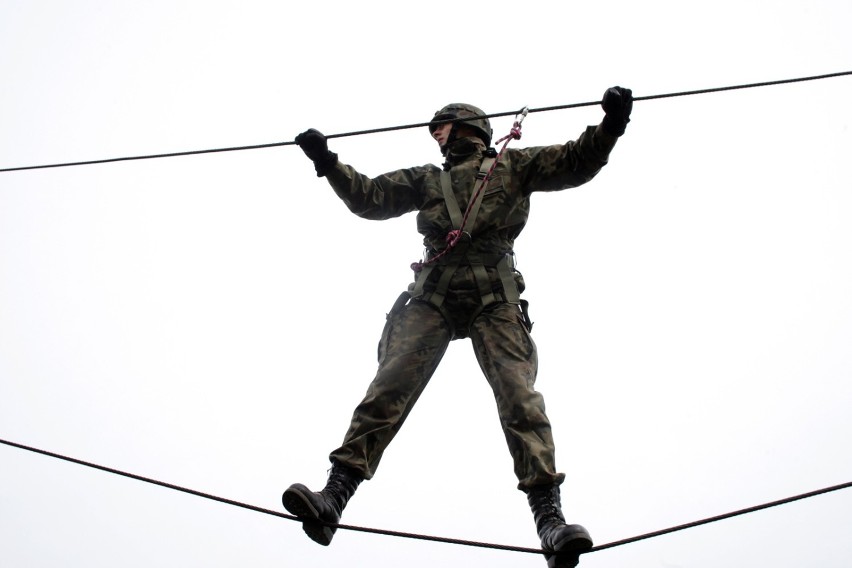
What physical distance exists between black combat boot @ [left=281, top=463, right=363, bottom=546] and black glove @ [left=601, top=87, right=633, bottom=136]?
7.51 ft

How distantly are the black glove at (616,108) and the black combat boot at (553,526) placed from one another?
1.94 m

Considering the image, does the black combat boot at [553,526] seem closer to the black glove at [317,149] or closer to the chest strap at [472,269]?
the chest strap at [472,269]

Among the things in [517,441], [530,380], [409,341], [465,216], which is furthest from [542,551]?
[465,216]

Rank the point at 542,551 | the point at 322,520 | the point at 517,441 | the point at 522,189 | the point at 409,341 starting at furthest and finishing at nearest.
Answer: the point at 522,189, the point at 409,341, the point at 517,441, the point at 322,520, the point at 542,551

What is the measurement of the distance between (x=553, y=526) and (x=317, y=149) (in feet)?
7.87

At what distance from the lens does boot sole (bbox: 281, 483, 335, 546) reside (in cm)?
402

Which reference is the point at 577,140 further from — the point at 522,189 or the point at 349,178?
the point at 349,178

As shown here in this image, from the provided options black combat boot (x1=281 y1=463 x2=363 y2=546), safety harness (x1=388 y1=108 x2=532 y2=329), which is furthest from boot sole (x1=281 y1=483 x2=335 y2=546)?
safety harness (x1=388 y1=108 x2=532 y2=329)

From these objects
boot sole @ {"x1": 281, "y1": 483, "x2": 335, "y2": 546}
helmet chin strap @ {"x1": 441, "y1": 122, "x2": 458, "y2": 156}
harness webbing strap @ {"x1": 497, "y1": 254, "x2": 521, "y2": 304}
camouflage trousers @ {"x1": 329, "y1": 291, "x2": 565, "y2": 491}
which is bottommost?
boot sole @ {"x1": 281, "y1": 483, "x2": 335, "y2": 546}

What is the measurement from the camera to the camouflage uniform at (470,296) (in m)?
4.56

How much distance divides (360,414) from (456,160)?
183cm

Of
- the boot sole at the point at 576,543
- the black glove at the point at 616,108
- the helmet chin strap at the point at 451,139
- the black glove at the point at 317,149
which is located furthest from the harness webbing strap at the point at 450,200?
the boot sole at the point at 576,543

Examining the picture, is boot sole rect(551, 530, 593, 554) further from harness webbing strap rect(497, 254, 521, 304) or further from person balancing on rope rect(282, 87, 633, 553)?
harness webbing strap rect(497, 254, 521, 304)

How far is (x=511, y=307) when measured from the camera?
16.6 feet
